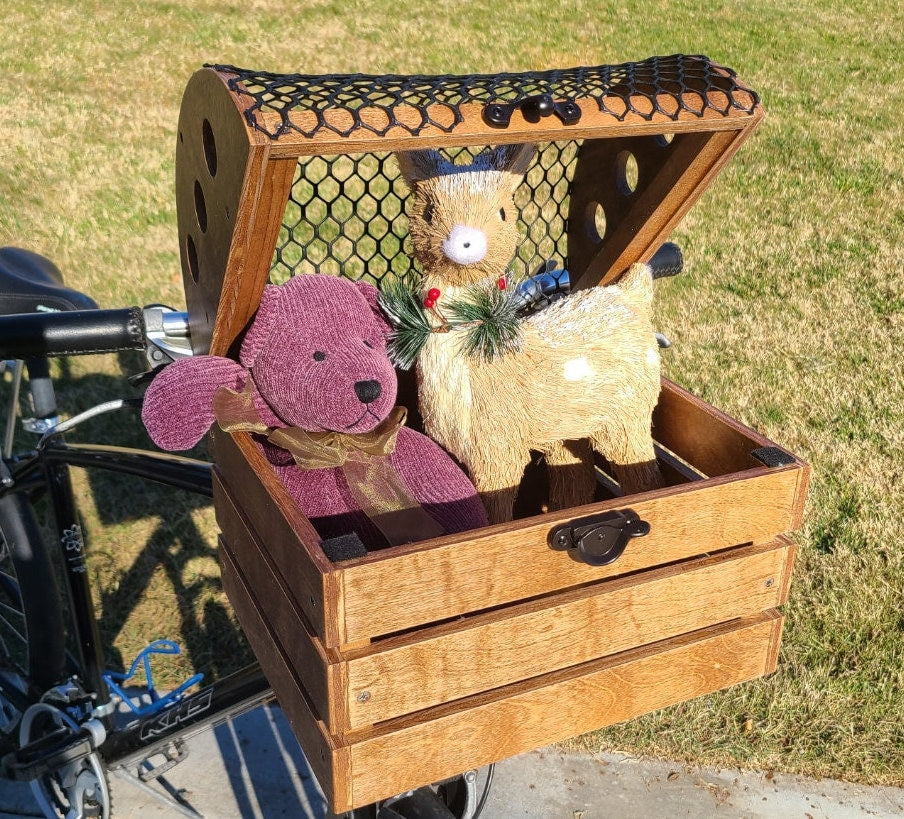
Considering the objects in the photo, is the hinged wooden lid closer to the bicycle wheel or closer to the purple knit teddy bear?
the purple knit teddy bear

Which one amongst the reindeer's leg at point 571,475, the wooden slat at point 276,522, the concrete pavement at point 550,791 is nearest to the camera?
the wooden slat at point 276,522

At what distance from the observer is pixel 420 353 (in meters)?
1.20

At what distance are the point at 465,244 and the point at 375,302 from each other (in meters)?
0.15

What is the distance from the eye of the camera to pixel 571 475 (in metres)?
1.37

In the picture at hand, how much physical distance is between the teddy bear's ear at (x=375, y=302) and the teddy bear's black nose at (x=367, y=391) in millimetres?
114

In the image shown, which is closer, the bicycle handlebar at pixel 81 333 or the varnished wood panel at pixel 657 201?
the varnished wood panel at pixel 657 201

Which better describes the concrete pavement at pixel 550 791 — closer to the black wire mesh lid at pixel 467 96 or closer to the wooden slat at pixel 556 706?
the wooden slat at pixel 556 706

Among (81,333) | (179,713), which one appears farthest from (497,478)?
(179,713)

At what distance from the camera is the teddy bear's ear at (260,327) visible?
112 cm

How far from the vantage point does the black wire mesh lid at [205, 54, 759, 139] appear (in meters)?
0.88

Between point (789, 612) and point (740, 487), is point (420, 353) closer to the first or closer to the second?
point (740, 487)

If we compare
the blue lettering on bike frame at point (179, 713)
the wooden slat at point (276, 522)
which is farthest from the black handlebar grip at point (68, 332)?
the blue lettering on bike frame at point (179, 713)

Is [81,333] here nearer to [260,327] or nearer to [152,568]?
[260,327]

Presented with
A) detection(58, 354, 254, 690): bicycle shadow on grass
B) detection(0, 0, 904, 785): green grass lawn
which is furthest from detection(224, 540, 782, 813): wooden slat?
detection(58, 354, 254, 690): bicycle shadow on grass
